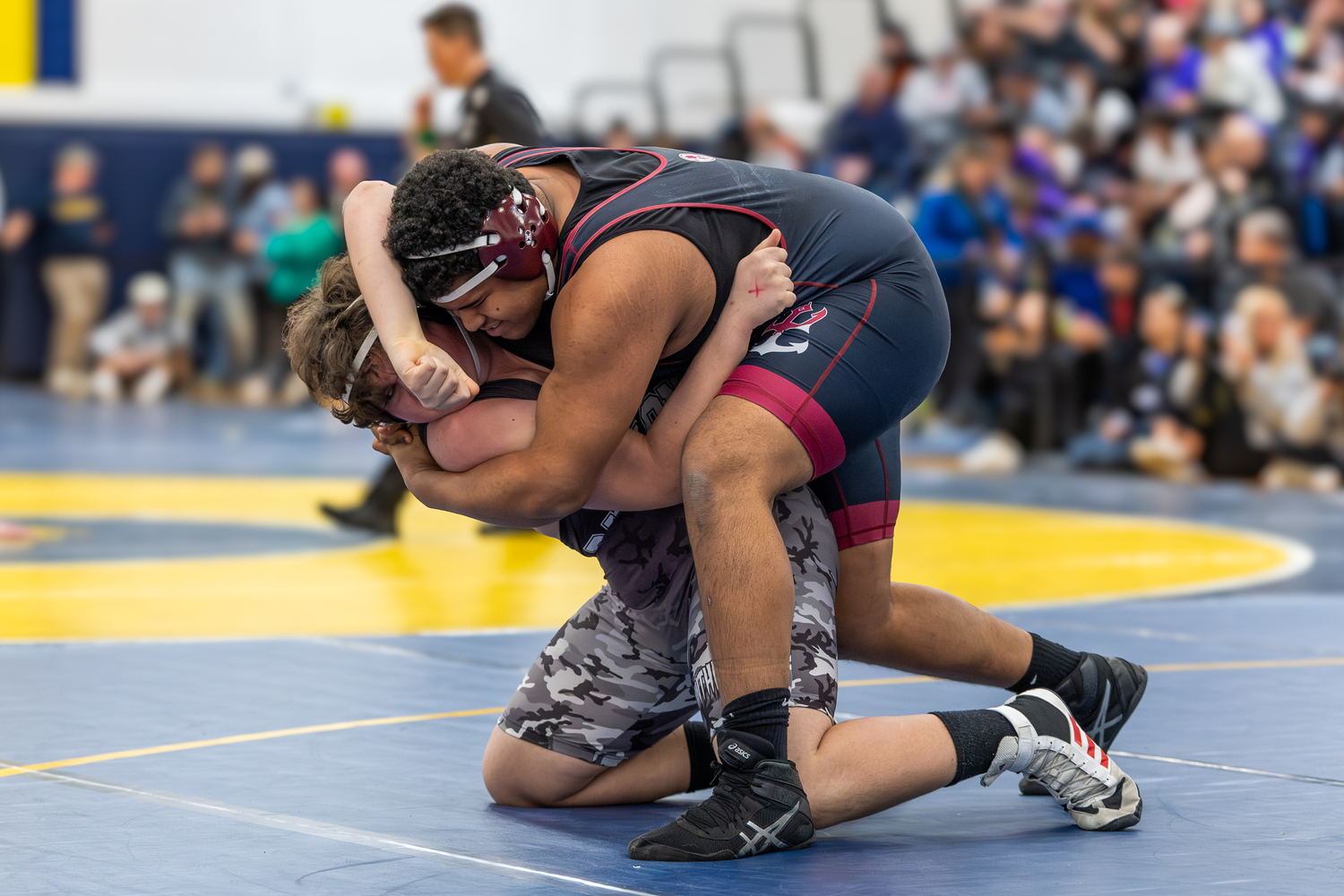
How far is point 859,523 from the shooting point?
341 cm

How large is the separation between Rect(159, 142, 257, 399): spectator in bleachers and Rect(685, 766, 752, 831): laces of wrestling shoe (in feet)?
41.9

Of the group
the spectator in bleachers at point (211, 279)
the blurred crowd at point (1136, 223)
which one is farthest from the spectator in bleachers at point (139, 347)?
the blurred crowd at point (1136, 223)

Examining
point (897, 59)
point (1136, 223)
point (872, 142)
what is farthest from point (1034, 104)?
point (897, 59)

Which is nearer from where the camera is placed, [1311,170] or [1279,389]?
[1279,389]

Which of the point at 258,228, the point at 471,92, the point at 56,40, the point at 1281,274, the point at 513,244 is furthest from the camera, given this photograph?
the point at 56,40

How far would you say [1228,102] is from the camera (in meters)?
12.0

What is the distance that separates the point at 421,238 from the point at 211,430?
9510mm

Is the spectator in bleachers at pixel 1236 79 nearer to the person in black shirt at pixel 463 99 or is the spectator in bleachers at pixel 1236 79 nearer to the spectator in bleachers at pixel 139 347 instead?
the person in black shirt at pixel 463 99

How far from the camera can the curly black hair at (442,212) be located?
2926 millimetres

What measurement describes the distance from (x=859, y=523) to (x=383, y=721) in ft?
3.85

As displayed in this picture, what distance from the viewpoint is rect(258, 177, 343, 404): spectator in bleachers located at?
46.7ft

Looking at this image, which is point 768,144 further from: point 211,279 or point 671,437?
point 671,437

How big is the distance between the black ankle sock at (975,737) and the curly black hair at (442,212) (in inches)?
42.1

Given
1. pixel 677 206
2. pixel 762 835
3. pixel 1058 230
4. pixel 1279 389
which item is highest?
pixel 677 206
